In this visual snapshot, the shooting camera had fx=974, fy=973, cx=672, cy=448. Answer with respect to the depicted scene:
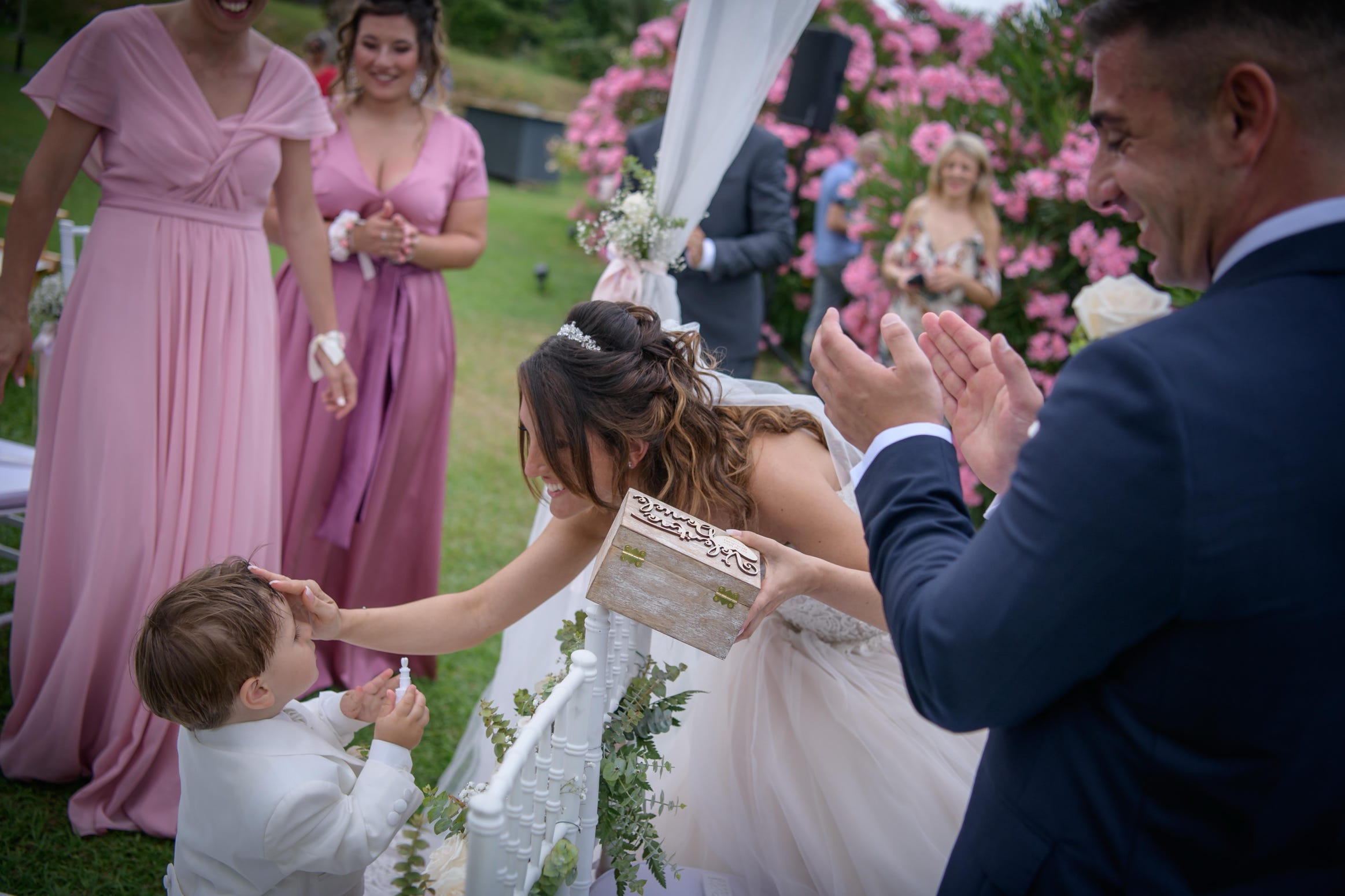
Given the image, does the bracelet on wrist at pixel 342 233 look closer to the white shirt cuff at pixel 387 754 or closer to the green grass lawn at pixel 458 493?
the green grass lawn at pixel 458 493

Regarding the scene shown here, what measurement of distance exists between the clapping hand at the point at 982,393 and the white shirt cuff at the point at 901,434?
23 cm

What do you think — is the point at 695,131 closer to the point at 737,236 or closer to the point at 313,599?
the point at 737,236

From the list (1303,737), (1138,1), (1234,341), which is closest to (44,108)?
(1138,1)

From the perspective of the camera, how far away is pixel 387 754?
1.92 m

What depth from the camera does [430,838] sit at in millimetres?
2693

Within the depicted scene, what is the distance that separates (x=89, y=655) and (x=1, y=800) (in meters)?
0.47

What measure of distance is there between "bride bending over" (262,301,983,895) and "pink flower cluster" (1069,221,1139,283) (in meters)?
4.05

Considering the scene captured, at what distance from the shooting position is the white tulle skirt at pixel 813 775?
6.86 feet

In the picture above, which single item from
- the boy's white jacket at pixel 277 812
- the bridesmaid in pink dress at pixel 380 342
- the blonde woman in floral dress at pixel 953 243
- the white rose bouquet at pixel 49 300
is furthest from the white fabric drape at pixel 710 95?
the blonde woman in floral dress at pixel 953 243

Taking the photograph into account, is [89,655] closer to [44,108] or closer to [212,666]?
[212,666]

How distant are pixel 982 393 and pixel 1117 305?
11.8ft

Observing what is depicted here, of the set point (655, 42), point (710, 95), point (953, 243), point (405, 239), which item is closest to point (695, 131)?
point (710, 95)

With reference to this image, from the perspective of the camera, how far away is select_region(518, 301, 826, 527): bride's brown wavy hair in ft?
6.93

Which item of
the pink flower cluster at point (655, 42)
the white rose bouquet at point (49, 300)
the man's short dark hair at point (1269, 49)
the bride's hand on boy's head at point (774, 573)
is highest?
the pink flower cluster at point (655, 42)
